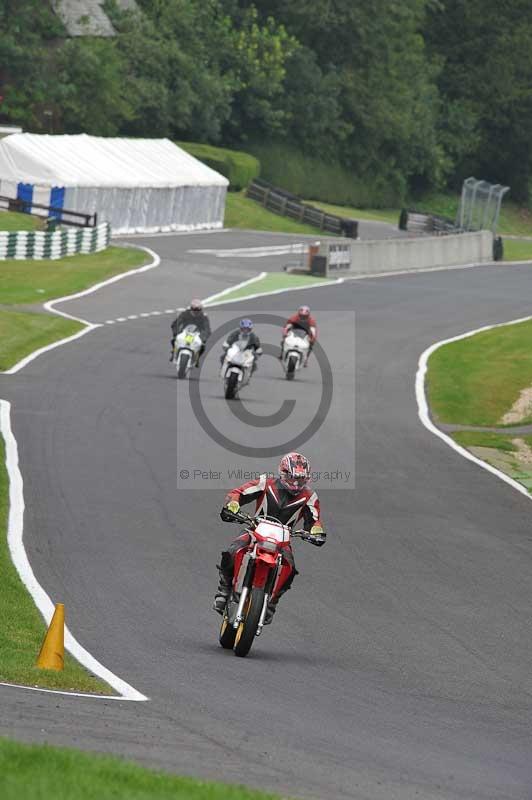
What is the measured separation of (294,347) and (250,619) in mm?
20499

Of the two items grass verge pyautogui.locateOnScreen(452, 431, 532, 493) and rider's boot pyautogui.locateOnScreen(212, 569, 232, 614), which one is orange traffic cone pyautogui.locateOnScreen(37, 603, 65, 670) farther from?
grass verge pyautogui.locateOnScreen(452, 431, 532, 493)

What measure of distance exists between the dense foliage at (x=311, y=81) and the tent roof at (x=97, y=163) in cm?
778

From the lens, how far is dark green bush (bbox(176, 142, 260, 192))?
83812 mm

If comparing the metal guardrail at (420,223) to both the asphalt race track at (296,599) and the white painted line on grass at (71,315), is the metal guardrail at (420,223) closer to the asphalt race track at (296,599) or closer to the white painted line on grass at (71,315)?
the white painted line on grass at (71,315)

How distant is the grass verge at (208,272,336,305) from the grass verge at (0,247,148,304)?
4282 millimetres

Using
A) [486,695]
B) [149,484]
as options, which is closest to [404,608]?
[486,695]

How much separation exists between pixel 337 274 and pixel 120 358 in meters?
24.1

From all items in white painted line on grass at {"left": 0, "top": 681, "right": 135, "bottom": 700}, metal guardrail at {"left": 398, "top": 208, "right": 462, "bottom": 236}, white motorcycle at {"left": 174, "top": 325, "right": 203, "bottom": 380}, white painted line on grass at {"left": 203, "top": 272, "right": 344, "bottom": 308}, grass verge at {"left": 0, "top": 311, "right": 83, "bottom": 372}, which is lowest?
grass verge at {"left": 0, "top": 311, "right": 83, "bottom": 372}

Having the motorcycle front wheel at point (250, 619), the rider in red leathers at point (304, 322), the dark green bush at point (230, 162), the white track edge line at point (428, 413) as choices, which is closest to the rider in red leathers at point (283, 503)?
the motorcycle front wheel at point (250, 619)

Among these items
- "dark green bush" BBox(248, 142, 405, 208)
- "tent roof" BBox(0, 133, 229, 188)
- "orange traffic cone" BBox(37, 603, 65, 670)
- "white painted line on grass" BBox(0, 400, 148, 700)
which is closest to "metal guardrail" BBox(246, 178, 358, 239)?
"tent roof" BBox(0, 133, 229, 188)

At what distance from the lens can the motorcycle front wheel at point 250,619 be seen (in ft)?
43.7

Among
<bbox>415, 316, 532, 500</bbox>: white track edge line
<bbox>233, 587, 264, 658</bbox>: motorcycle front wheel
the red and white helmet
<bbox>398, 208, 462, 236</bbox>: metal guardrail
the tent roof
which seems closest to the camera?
<bbox>233, 587, 264, 658</bbox>: motorcycle front wheel

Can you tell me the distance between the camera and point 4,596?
1548 centimetres

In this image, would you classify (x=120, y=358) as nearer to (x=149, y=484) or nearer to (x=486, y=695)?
(x=149, y=484)
